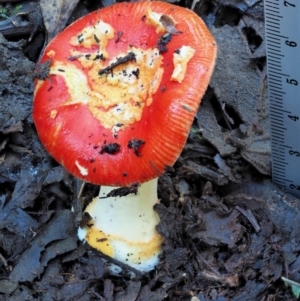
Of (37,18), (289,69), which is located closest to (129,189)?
(289,69)

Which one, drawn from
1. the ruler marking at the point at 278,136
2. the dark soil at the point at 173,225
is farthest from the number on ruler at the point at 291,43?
the dark soil at the point at 173,225

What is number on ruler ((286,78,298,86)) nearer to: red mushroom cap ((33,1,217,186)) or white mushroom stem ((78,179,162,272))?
red mushroom cap ((33,1,217,186))

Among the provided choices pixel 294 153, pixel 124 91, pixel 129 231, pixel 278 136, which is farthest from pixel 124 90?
pixel 294 153

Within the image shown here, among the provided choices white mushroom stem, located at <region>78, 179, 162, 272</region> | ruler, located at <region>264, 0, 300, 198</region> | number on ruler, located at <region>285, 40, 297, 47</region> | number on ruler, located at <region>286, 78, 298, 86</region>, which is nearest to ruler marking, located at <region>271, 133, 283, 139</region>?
ruler, located at <region>264, 0, 300, 198</region>

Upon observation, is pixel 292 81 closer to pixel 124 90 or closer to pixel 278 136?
pixel 278 136

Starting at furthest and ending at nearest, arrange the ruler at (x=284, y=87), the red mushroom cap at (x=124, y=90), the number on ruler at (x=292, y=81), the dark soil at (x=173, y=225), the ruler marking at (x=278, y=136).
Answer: the ruler marking at (x=278, y=136) → the dark soil at (x=173, y=225) → the number on ruler at (x=292, y=81) → the ruler at (x=284, y=87) → the red mushroom cap at (x=124, y=90)

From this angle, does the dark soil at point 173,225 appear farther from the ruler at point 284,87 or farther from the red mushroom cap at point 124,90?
the red mushroom cap at point 124,90

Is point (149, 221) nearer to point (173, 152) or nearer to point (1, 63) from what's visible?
point (173, 152)
